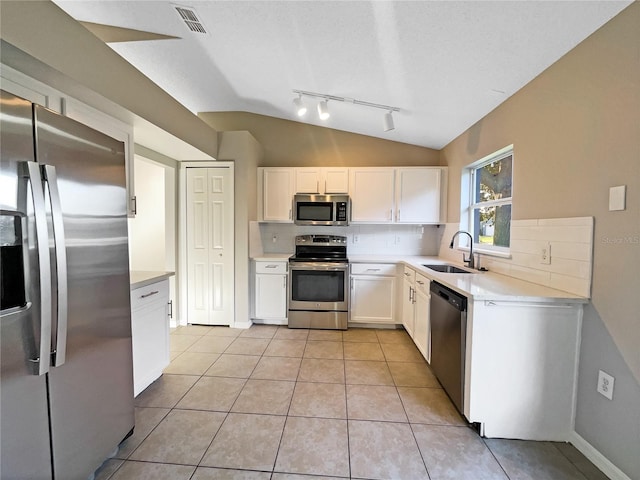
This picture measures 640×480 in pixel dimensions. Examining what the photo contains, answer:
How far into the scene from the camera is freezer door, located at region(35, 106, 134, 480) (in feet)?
3.61

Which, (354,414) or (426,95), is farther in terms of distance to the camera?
(426,95)

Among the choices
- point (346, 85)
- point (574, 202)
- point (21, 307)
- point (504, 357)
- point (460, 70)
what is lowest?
point (504, 357)

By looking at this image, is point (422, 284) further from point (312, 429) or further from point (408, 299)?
point (312, 429)

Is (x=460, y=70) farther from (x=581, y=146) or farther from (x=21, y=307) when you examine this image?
(x=21, y=307)

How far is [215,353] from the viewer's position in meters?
2.78

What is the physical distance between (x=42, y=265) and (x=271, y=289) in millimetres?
2574

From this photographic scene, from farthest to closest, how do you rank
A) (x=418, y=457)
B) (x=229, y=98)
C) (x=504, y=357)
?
(x=229, y=98), (x=504, y=357), (x=418, y=457)

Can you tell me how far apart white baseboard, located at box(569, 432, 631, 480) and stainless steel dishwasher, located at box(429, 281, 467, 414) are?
0.62 metres

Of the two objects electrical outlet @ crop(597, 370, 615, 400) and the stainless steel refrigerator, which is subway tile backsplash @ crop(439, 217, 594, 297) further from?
the stainless steel refrigerator

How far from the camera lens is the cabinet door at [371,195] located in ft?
11.9

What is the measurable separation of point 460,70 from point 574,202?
118 cm

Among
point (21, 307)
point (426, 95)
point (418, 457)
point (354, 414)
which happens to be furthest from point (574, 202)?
point (21, 307)

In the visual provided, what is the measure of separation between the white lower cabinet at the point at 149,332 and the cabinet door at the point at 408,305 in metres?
2.36

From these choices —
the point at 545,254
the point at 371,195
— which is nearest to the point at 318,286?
the point at 371,195
